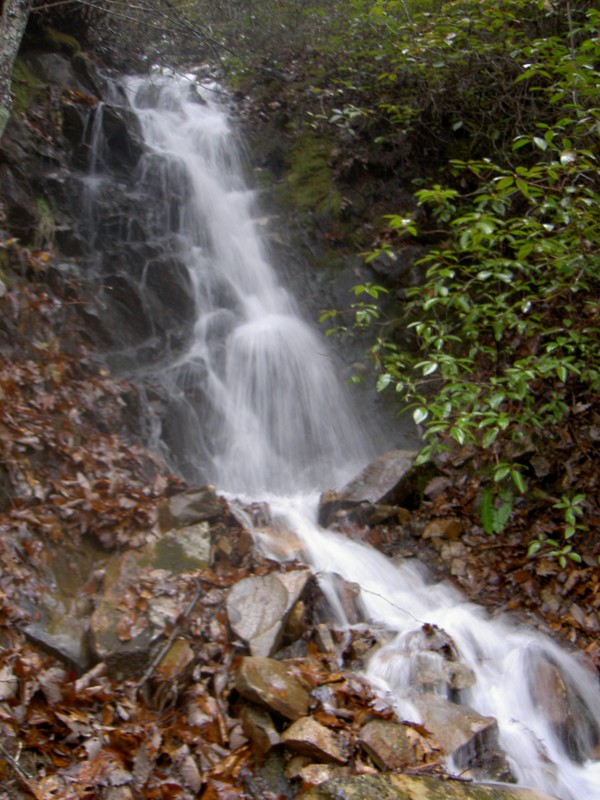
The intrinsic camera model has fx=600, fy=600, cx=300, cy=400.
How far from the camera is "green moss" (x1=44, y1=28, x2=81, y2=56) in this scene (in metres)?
8.89

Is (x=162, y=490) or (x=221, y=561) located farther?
(x=162, y=490)

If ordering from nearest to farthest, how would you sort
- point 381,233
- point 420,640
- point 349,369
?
point 420,640, point 349,369, point 381,233

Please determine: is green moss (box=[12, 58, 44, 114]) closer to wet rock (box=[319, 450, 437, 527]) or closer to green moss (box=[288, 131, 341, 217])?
green moss (box=[288, 131, 341, 217])

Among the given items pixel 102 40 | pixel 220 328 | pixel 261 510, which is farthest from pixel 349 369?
pixel 102 40

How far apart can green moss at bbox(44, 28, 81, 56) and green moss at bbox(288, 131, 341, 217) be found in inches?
147

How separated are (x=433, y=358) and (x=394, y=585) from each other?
207 centimetres

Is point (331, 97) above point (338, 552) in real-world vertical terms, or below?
above

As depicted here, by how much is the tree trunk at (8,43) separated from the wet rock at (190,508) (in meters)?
3.34

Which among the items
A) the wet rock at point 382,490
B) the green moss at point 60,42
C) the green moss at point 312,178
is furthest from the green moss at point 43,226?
the wet rock at point 382,490

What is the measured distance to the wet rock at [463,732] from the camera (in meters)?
3.46

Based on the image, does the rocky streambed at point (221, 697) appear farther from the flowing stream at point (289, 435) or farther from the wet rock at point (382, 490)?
the wet rock at point (382, 490)

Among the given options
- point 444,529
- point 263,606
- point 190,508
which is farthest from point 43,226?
point 444,529

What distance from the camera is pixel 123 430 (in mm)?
6219

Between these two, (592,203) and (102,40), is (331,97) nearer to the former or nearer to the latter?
(102,40)
